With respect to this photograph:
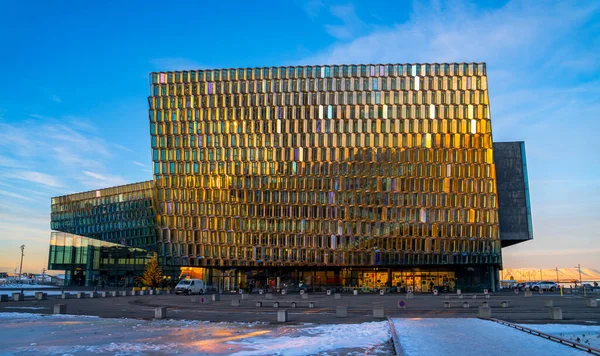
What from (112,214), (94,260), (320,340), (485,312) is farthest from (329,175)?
(320,340)

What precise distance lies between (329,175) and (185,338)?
67137 mm

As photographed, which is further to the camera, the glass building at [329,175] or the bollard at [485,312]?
the glass building at [329,175]

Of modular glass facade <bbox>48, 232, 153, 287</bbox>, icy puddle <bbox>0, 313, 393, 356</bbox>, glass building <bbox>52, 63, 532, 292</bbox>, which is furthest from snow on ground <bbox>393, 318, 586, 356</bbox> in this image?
modular glass facade <bbox>48, 232, 153, 287</bbox>

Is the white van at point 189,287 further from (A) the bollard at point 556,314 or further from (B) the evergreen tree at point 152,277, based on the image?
(A) the bollard at point 556,314

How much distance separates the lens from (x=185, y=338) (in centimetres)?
2083

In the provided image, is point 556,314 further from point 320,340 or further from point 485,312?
point 320,340

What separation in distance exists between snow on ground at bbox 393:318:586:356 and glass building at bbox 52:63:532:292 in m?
61.8

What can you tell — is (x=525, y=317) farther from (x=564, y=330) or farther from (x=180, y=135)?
(x=180, y=135)

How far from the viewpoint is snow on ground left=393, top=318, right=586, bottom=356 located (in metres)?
16.3

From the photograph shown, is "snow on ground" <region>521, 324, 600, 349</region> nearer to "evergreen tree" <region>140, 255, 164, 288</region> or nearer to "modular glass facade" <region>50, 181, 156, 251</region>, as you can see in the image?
"evergreen tree" <region>140, 255, 164, 288</region>

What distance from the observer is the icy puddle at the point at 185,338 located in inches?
690

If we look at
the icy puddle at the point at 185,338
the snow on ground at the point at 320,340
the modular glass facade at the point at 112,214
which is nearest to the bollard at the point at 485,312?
the icy puddle at the point at 185,338

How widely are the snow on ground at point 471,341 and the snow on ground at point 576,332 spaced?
1.19 metres

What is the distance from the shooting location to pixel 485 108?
8719 centimetres
